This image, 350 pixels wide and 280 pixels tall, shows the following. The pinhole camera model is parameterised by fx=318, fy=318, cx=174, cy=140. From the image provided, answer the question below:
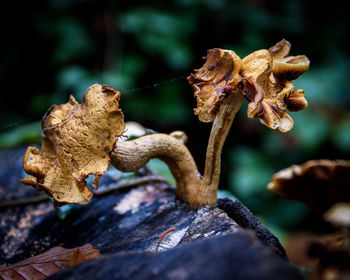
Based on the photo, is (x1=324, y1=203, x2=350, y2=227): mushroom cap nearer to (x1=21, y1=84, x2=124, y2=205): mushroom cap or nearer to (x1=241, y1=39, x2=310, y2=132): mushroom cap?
(x1=241, y1=39, x2=310, y2=132): mushroom cap

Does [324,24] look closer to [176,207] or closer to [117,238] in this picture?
[176,207]

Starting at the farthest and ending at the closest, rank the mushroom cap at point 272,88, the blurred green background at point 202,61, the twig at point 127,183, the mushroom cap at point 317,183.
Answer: the blurred green background at point 202,61
the twig at point 127,183
the mushroom cap at point 272,88
the mushroom cap at point 317,183

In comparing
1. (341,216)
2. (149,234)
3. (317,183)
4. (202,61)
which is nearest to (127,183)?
(149,234)

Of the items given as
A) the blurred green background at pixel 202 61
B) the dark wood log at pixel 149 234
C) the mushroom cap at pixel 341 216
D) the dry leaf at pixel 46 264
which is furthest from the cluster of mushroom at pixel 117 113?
the blurred green background at pixel 202 61

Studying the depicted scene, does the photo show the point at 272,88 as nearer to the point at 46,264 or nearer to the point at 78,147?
the point at 78,147

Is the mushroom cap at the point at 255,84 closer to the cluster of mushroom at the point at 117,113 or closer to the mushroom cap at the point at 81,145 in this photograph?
the cluster of mushroom at the point at 117,113

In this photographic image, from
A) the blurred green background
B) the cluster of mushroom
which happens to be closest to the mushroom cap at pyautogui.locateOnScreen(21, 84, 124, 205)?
the cluster of mushroom
